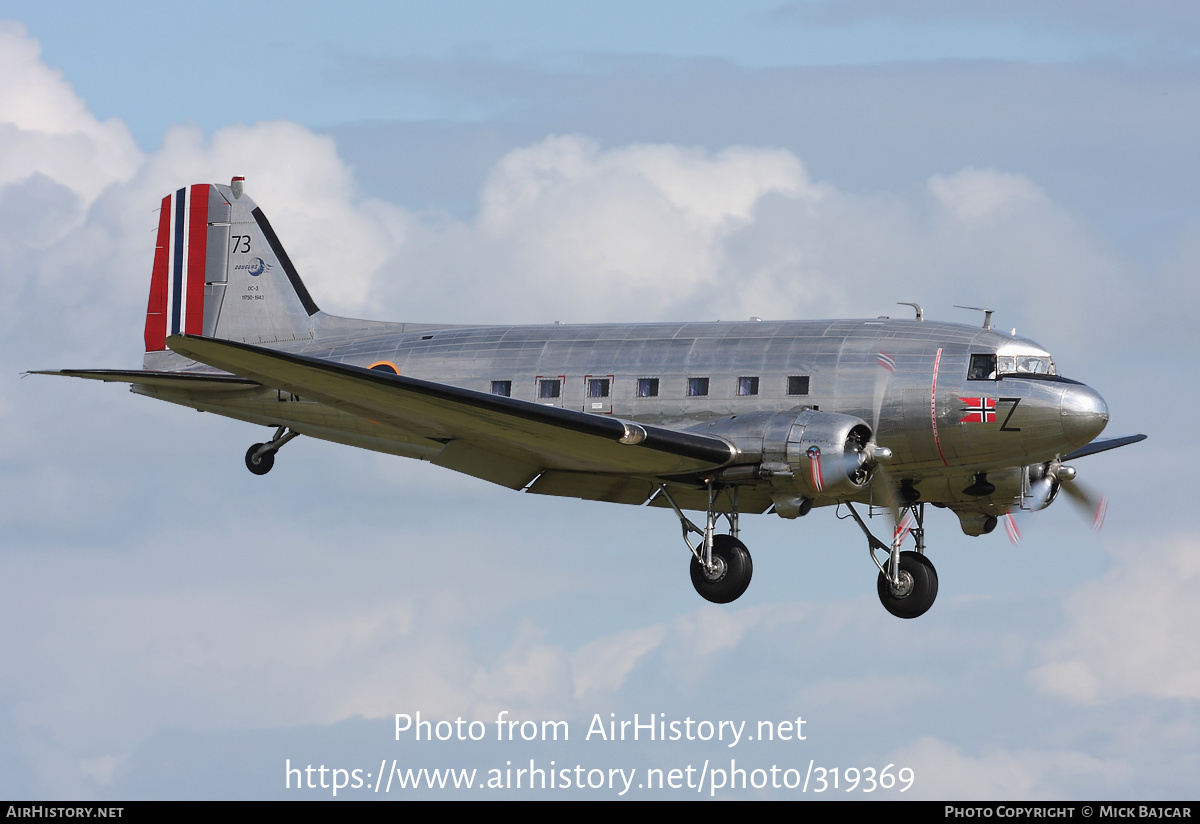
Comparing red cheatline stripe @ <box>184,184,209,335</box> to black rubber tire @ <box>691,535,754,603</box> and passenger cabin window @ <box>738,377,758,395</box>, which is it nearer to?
passenger cabin window @ <box>738,377,758,395</box>

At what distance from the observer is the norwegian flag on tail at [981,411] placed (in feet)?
84.5

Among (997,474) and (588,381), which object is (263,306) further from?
(997,474)

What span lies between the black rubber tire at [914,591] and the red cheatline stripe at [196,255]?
560 inches

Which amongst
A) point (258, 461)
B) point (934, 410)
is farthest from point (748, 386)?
point (258, 461)

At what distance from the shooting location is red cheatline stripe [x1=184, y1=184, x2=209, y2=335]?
33.2 m

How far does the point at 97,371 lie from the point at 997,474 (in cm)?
1577

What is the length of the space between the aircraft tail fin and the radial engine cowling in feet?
37.1

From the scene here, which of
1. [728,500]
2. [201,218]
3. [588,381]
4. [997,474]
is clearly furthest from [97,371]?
[997,474]

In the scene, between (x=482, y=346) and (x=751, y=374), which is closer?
(x=751, y=374)

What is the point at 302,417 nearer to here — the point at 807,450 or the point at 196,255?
the point at 196,255

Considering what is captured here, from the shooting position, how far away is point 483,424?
2581cm

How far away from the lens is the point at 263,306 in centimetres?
3294

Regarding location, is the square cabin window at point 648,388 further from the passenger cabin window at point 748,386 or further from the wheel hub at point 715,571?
the wheel hub at point 715,571

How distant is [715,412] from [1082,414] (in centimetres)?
560
